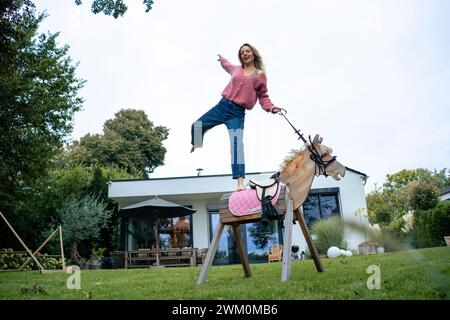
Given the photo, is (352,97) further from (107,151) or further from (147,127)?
(147,127)

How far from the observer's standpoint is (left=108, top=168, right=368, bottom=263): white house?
16328 mm

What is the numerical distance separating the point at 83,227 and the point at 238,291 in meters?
13.7

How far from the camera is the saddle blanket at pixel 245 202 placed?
12.8 feet

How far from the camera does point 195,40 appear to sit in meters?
6.18

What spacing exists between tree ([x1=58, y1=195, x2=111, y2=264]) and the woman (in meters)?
12.4

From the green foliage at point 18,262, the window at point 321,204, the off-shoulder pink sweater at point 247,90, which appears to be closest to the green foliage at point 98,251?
the green foliage at point 18,262

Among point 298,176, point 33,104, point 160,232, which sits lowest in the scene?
point 160,232

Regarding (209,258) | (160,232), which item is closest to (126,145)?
(160,232)

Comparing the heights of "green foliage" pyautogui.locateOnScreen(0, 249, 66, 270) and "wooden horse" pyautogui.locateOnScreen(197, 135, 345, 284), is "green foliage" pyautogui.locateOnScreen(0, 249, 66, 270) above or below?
below

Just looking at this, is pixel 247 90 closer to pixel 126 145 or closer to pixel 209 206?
pixel 209 206

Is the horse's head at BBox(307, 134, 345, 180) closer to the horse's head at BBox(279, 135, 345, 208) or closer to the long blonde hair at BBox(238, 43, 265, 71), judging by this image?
the horse's head at BBox(279, 135, 345, 208)

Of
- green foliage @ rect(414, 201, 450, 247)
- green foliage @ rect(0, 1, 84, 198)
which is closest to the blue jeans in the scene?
green foliage @ rect(414, 201, 450, 247)

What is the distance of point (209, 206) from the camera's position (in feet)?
56.5

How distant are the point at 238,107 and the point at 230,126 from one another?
24 centimetres
